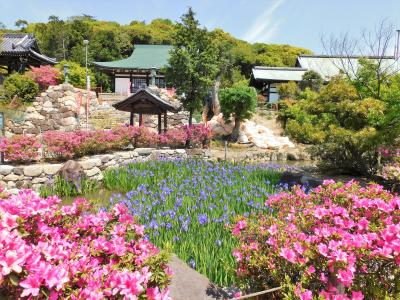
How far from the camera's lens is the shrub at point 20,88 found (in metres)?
19.1

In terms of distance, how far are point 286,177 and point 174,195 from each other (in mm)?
3793

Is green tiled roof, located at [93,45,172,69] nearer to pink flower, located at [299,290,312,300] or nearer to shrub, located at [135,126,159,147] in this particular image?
shrub, located at [135,126,159,147]

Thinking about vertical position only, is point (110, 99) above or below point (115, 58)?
below

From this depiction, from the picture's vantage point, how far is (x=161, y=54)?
32.6m

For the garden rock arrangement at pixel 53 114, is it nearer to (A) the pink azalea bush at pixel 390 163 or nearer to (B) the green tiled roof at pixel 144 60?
(B) the green tiled roof at pixel 144 60

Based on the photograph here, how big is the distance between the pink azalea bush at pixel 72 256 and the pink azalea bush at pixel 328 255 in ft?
2.95

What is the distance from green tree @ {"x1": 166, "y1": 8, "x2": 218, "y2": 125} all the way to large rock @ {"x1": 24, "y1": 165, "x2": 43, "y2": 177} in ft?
25.7

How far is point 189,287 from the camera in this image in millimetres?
2662

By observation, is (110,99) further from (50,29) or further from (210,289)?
(210,289)


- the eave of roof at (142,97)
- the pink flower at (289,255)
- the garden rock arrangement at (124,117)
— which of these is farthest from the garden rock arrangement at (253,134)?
the pink flower at (289,255)

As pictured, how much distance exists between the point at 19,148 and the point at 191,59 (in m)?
8.20

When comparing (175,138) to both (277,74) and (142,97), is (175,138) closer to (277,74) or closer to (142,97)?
(142,97)

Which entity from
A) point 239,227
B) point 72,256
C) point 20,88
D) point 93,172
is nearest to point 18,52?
point 20,88

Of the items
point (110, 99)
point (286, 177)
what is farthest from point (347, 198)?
point (110, 99)
